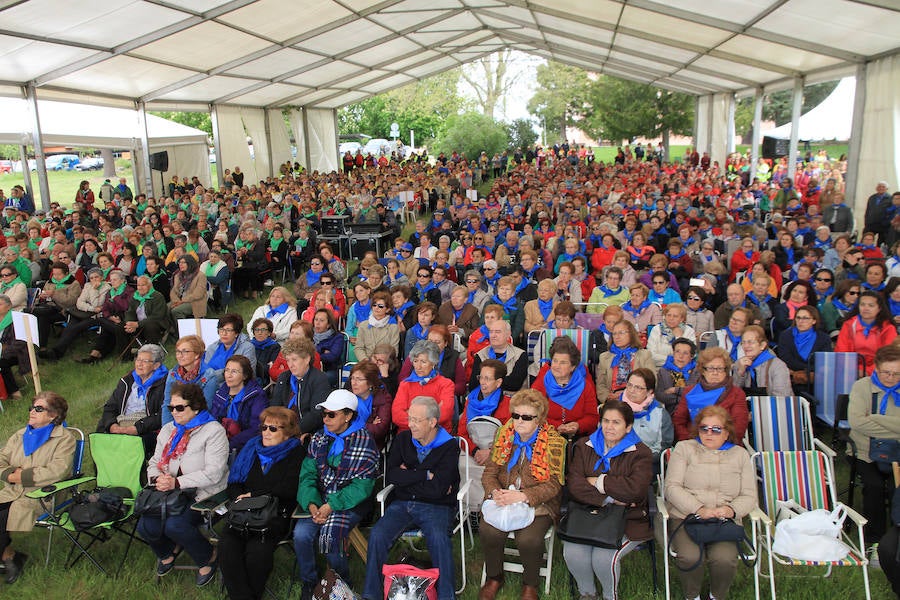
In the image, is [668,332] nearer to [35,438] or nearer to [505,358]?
[505,358]

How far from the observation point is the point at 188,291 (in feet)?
26.1

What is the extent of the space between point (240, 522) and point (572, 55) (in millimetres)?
20755

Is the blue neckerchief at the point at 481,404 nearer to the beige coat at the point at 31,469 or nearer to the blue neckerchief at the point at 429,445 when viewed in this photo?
the blue neckerchief at the point at 429,445

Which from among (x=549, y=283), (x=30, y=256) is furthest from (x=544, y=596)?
(x=30, y=256)

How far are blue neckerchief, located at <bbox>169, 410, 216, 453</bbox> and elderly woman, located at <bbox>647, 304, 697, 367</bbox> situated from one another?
337cm

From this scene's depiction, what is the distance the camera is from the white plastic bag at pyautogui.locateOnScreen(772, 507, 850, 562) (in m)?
3.21

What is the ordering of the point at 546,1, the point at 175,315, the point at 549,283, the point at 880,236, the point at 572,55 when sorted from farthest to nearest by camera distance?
the point at 572,55, the point at 546,1, the point at 880,236, the point at 175,315, the point at 549,283

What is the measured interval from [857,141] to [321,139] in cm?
1966

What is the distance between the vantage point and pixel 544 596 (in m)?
3.50

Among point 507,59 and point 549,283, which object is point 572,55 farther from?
point 507,59

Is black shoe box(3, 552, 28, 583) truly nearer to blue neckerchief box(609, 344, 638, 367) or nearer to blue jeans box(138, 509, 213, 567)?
blue jeans box(138, 509, 213, 567)

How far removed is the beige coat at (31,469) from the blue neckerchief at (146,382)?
0.62 m

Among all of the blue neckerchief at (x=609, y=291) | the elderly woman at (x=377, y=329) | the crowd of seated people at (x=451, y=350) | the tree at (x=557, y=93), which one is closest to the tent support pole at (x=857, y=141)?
the crowd of seated people at (x=451, y=350)

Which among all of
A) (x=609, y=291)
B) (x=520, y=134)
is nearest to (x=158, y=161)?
(x=609, y=291)
